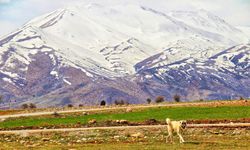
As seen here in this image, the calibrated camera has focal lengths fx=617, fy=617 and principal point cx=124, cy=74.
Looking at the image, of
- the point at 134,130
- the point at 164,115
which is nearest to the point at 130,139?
the point at 134,130

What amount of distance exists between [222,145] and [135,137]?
13.3m

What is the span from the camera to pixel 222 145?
1742 inches

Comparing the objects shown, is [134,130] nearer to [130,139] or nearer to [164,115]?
[130,139]

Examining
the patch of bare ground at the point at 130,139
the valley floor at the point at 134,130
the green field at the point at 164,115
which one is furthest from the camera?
the green field at the point at 164,115

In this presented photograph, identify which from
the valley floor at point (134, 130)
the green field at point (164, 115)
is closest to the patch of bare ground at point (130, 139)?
the valley floor at point (134, 130)

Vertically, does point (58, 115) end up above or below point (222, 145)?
above

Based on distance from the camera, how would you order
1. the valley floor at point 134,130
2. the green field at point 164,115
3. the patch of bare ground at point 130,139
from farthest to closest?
the green field at point 164,115 < the valley floor at point 134,130 < the patch of bare ground at point 130,139

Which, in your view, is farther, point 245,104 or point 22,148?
point 245,104

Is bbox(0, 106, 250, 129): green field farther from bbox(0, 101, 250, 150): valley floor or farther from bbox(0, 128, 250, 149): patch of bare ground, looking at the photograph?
bbox(0, 128, 250, 149): patch of bare ground

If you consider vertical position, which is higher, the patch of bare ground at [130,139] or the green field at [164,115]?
the green field at [164,115]

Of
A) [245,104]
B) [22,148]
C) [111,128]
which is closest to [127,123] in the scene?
[111,128]

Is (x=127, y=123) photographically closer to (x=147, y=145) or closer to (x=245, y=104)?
(x=245, y=104)

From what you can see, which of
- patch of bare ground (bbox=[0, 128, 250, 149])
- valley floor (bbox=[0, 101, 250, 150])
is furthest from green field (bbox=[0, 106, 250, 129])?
patch of bare ground (bbox=[0, 128, 250, 149])

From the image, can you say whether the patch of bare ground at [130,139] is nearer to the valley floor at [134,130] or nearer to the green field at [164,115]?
the valley floor at [134,130]
